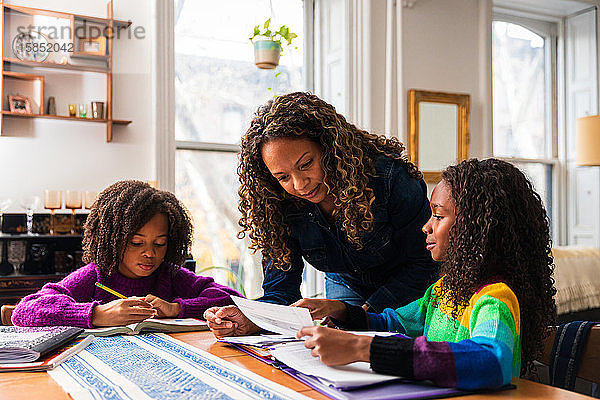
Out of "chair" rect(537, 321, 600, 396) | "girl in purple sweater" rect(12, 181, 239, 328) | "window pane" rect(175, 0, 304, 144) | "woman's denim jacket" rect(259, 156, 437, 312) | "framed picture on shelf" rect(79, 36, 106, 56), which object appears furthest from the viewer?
"window pane" rect(175, 0, 304, 144)

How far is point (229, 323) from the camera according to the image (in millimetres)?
1494

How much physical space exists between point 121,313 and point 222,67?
252 cm

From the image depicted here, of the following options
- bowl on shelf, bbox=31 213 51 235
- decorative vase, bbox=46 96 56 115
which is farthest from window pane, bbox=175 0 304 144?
bowl on shelf, bbox=31 213 51 235

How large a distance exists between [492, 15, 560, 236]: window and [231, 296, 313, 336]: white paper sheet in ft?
12.3

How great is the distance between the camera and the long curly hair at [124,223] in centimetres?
189

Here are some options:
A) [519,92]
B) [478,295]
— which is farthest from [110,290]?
[519,92]

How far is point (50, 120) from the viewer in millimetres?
3109

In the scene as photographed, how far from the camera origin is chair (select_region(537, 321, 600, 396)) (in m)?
1.24

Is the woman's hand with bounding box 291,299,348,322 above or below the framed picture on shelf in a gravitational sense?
below

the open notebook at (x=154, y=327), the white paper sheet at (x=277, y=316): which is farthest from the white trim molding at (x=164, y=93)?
the white paper sheet at (x=277, y=316)

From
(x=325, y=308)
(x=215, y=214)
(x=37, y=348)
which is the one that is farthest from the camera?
(x=215, y=214)

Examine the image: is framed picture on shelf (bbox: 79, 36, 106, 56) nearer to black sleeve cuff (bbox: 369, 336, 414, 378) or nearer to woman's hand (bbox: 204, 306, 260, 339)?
woman's hand (bbox: 204, 306, 260, 339)

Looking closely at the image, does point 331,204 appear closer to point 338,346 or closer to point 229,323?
point 229,323

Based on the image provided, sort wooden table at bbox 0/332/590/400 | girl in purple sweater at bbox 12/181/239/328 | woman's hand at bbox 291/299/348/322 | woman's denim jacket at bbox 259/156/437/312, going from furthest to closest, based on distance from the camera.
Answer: girl in purple sweater at bbox 12/181/239/328, woman's denim jacket at bbox 259/156/437/312, woman's hand at bbox 291/299/348/322, wooden table at bbox 0/332/590/400
